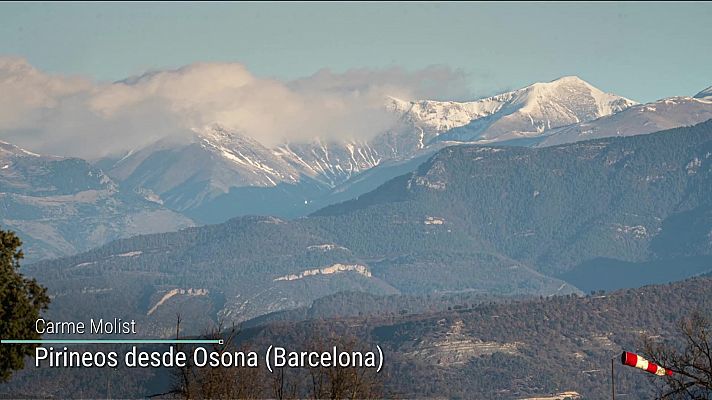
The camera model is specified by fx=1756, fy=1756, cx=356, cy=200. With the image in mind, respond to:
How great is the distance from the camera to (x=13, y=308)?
120562mm

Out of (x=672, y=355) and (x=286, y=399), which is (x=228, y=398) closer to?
(x=286, y=399)

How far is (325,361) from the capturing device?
488ft

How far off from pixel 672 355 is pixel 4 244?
47002 mm

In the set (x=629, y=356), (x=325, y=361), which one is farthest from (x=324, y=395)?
(x=629, y=356)

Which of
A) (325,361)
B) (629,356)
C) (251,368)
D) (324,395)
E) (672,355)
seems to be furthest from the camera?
(251,368)

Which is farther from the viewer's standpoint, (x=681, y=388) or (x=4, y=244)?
(x=4, y=244)

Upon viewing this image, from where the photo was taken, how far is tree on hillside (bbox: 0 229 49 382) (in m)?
120

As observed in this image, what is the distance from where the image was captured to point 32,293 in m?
123

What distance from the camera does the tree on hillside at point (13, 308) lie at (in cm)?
12050

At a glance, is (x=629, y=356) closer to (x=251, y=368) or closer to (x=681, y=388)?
(x=681, y=388)

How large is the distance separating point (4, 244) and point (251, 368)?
4314 cm

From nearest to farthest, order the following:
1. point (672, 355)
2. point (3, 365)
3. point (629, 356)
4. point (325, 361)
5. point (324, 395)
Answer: point (629, 356), point (672, 355), point (3, 365), point (324, 395), point (325, 361)

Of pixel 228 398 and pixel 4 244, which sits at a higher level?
pixel 4 244

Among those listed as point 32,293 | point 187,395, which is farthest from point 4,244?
point 187,395
